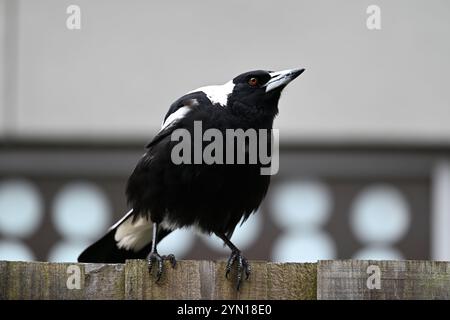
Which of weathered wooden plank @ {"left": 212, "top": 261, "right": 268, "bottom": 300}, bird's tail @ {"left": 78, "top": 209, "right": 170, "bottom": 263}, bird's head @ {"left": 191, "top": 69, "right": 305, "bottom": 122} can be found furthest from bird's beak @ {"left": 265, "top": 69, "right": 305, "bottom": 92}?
weathered wooden plank @ {"left": 212, "top": 261, "right": 268, "bottom": 300}

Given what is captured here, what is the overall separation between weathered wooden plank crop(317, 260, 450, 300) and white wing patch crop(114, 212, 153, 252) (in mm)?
1892

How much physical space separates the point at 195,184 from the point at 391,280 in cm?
174

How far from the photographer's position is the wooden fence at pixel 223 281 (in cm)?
292

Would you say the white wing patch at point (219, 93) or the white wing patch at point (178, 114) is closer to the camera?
the white wing patch at point (178, 114)

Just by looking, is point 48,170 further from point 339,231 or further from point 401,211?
point 401,211

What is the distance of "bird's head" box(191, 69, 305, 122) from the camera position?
4.86m

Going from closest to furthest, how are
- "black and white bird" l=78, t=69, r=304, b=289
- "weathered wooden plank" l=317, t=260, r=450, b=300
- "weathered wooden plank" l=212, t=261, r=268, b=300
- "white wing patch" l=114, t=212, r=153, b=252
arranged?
"weathered wooden plank" l=317, t=260, r=450, b=300, "weathered wooden plank" l=212, t=261, r=268, b=300, "black and white bird" l=78, t=69, r=304, b=289, "white wing patch" l=114, t=212, r=153, b=252

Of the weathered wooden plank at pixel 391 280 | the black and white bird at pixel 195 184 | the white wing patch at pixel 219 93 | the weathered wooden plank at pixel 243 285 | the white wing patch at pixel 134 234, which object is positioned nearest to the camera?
the weathered wooden plank at pixel 391 280

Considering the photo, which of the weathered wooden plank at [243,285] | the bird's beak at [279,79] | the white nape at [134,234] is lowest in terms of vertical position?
the weathered wooden plank at [243,285]

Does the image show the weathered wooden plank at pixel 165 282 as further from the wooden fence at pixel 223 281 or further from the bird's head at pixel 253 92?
the bird's head at pixel 253 92

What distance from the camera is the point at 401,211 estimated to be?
770 centimetres

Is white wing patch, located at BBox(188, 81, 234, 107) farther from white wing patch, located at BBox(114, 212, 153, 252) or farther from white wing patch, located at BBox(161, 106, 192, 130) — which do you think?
white wing patch, located at BBox(114, 212, 153, 252)

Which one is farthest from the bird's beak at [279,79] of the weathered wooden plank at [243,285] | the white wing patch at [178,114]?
the weathered wooden plank at [243,285]
